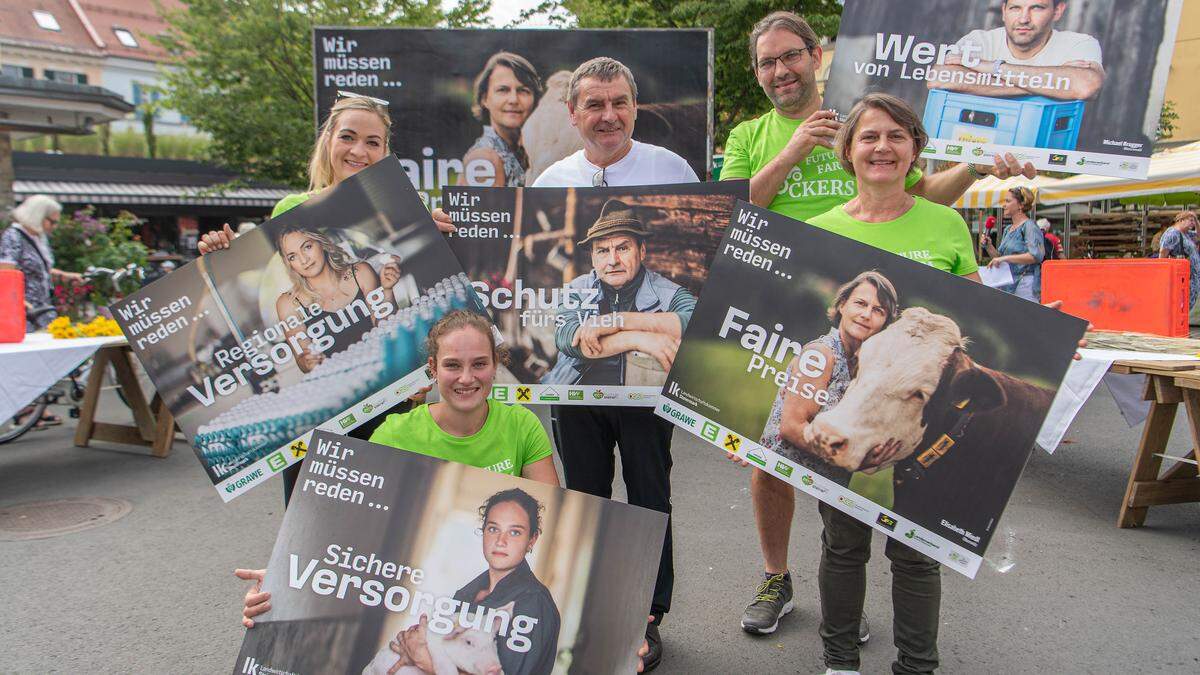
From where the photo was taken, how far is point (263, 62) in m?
17.7

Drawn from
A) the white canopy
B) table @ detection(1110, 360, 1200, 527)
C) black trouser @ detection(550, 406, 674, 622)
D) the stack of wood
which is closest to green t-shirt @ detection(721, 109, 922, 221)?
black trouser @ detection(550, 406, 674, 622)

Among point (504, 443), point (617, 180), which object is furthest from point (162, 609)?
point (617, 180)

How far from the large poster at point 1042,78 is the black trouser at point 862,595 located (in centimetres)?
126

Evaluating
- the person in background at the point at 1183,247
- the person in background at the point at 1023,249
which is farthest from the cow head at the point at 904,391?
the person in background at the point at 1183,247

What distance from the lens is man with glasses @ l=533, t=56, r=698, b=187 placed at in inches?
113

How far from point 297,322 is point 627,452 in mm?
1156

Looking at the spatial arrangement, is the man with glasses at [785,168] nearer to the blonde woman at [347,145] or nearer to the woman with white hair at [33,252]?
the blonde woman at [347,145]

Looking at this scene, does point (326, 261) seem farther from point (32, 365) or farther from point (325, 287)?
point (32, 365)

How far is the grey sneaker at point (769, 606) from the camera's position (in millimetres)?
3383

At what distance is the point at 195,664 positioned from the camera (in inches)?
128

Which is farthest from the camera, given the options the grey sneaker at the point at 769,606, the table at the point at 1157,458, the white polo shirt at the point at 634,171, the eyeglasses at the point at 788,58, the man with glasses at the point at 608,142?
the table at the point at 1157,458

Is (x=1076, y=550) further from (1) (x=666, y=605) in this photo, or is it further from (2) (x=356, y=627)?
(2) (x=356, y=627)

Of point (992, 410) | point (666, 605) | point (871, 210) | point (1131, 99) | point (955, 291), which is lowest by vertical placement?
point (666, 605)

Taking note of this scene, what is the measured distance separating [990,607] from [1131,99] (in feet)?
6.94
